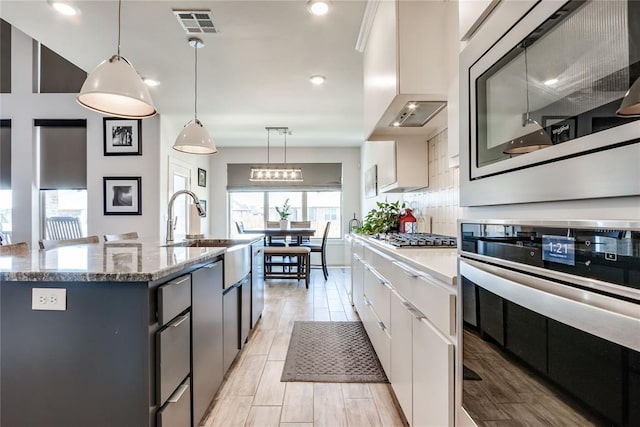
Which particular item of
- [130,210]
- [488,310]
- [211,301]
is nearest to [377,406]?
[211,301]

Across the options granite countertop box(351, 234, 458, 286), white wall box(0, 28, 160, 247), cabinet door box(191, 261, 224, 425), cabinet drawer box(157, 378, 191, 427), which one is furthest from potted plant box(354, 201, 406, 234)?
white wall box(0, 28, 160, 247)

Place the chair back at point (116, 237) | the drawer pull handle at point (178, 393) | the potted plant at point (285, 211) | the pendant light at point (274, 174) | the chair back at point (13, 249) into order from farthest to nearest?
1. the potted plant at point (285, 211)
2. the pendant light at point (274, 174)
3. the chair back at point (116, 237)
4. the chair back at point (13, 249)
5. the drawer pull handle at point (178, 393)

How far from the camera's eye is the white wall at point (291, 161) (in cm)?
718

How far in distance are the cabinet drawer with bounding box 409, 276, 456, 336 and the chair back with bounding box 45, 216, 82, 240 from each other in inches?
207

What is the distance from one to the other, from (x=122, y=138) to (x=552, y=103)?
17.5ft

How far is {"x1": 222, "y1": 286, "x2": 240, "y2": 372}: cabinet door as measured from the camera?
7.14 ft

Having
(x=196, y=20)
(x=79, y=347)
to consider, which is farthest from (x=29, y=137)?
(x=79, y=347)

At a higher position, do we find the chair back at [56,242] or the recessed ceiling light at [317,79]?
the recessed ceiling light at [317,79]

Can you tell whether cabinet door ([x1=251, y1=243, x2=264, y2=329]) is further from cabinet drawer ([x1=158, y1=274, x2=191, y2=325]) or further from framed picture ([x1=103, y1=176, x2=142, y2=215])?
framed picture ([x1=103, y1=176, x2=142, y2=215])

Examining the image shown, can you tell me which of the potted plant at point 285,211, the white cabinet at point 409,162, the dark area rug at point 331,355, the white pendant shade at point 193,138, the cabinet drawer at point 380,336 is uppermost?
the white pendant shade at point 193,138

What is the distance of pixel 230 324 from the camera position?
231 centimetres

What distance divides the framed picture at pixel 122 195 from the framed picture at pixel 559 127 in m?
5.14

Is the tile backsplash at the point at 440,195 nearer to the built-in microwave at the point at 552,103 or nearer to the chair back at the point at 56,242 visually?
the built-in microwave at the point at 552,103

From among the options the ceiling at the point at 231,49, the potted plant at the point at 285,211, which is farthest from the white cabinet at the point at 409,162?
the potted plant at the point at 285,211
